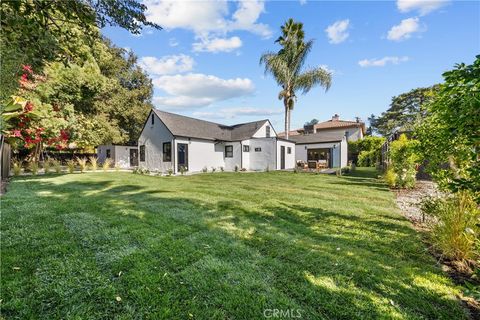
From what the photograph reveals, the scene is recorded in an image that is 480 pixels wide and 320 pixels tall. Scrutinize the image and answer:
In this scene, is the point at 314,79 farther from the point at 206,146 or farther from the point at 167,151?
the point at 167,151

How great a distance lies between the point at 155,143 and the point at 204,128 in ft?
15.8

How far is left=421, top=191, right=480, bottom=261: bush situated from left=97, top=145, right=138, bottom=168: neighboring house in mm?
26386

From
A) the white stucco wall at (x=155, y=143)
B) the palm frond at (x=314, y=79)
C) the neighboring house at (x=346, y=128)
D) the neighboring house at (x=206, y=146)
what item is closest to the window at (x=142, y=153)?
the neighboring house at (x=206, y=146)

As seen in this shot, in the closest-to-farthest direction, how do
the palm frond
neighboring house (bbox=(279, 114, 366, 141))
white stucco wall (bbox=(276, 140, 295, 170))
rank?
1. white stucco wall (bbox=(276, 140, 295, 170))
2. the palm frond
3. neighboring house (bbox=(279, 114, 366, 141))

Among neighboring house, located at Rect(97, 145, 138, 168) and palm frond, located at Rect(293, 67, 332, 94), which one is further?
neighboring house, located at Rect(97, 145, 138, 168)

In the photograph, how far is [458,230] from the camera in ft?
11.1

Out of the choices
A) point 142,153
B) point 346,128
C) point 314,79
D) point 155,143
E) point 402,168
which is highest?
point 314,79

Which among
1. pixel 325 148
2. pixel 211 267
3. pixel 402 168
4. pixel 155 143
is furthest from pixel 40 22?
pixel 325 148

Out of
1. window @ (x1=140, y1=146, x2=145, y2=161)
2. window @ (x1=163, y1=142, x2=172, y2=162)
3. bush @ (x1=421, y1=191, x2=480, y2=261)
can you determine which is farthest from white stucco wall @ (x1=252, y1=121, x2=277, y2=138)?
bush @ (x1=421, y1=191, x2=480, y2=261)

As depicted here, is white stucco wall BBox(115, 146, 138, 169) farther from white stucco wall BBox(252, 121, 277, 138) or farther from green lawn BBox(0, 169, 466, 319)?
green lawn BBox(0, 169, 466, 319)

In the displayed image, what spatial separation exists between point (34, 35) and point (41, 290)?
245 cm

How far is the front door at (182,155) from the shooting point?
58.0ft

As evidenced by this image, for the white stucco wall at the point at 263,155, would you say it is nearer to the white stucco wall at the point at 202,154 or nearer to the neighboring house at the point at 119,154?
the white stucco wall at the point at 202,154

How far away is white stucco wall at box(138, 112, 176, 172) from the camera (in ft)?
58.8
